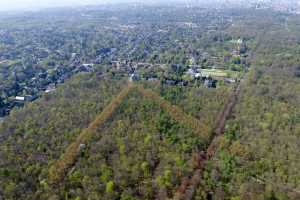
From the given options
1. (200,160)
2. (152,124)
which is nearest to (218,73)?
(152,124)

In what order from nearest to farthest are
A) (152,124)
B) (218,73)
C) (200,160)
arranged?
(200,160), (152,124), (218,73)

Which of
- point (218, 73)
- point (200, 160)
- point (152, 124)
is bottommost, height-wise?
point (200, 160)

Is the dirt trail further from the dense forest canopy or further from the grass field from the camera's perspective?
the grass field

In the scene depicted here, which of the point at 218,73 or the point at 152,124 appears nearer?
the point at 152,124

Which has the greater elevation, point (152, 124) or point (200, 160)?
point (152, 124)

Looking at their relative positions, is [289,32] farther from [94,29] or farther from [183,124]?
[183,124]

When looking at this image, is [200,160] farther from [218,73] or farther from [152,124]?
[218,73]

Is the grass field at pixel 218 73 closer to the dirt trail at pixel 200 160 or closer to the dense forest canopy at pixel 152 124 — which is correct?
the dense forest canopy at pixel 152 124

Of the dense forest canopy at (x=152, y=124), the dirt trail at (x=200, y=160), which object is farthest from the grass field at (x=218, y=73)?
the dirt trail at (x=200, y=160)

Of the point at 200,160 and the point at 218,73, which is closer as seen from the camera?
the point at 200,160

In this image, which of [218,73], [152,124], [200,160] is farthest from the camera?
[218,73]
